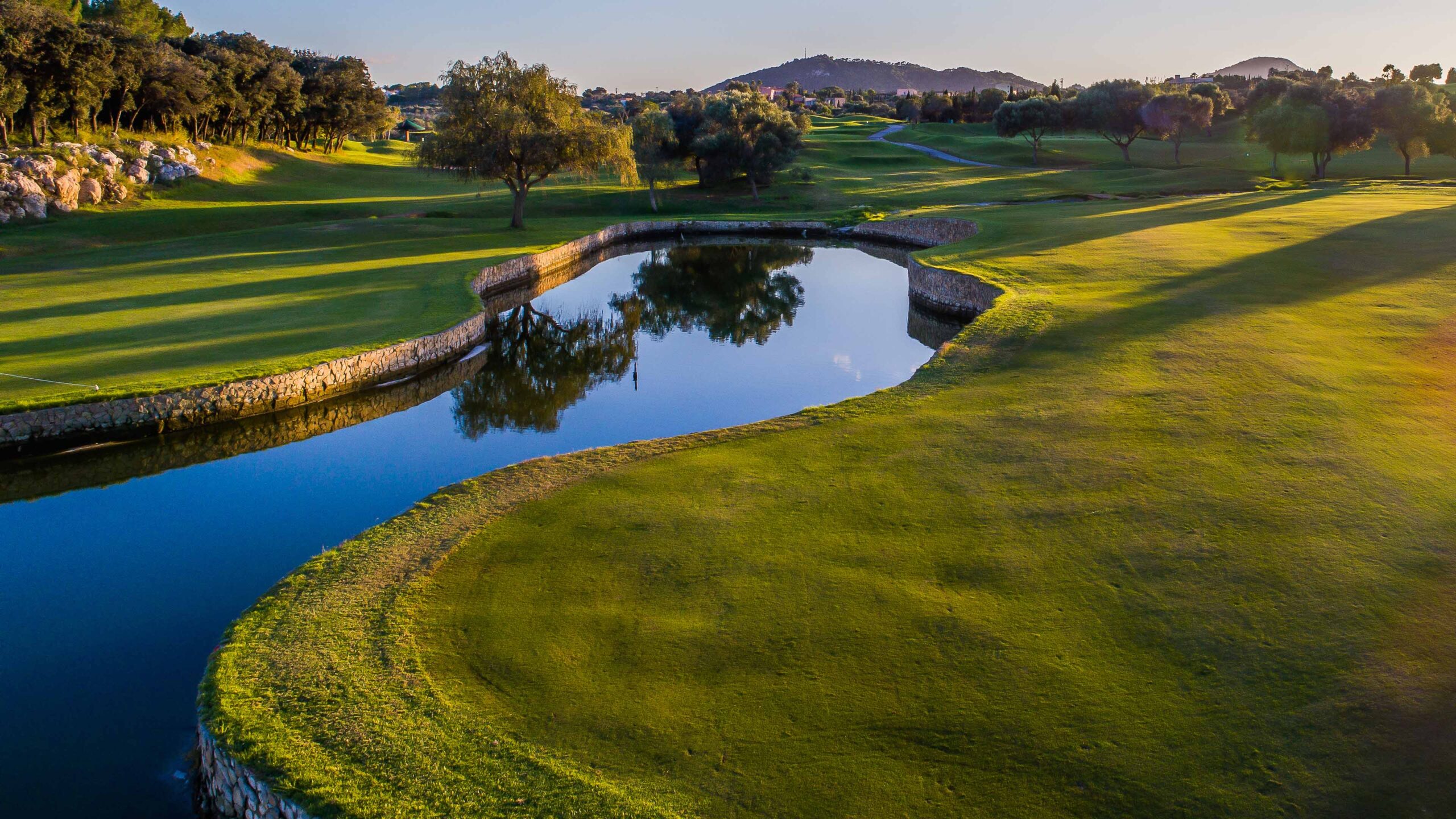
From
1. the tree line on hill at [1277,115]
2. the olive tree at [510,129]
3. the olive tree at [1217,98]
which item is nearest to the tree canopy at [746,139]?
the olive tree at [510,129]

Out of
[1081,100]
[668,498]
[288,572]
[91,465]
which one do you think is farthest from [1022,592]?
[1081,100]

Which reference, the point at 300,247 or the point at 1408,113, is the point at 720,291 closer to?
the point at 300,247

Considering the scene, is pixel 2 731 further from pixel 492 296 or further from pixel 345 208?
pixel 345 208

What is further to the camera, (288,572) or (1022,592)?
(288,572)

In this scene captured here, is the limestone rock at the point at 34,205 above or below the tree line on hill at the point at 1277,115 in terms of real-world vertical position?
below

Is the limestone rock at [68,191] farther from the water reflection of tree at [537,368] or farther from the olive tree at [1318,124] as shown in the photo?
the olive tree at [1318,124]

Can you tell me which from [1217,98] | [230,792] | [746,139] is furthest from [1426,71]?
[230,792]

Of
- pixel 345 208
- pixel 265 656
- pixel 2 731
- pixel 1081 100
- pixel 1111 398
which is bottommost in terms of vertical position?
pixel 2 731
